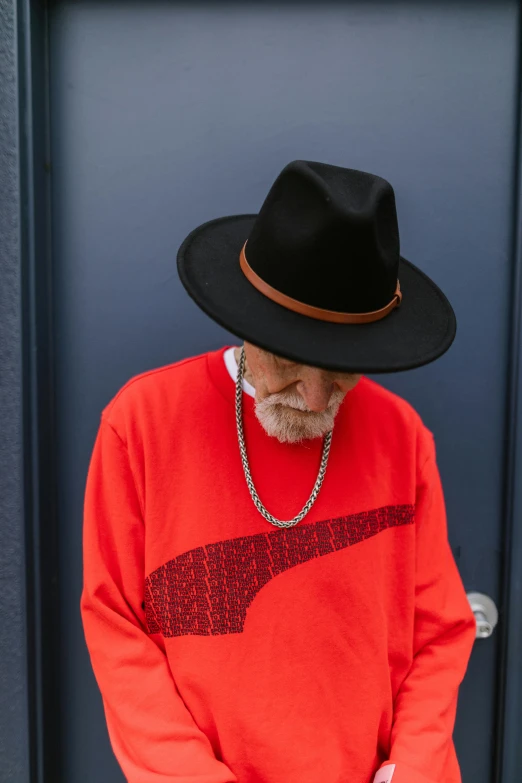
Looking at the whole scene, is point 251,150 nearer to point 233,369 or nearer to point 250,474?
point 233,369

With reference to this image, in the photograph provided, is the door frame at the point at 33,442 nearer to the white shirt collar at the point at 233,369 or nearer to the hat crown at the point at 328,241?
the white shirt collar at the point at 233,369

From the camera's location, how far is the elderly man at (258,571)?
107 centimetres

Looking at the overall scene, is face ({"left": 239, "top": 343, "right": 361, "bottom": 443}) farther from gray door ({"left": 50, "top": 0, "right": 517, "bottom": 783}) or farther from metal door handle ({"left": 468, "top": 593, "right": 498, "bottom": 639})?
metal door handle ({"left": 468, "top": 593, "right": 498, "bottom": 639})

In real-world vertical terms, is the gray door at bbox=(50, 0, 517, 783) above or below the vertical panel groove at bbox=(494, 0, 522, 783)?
above

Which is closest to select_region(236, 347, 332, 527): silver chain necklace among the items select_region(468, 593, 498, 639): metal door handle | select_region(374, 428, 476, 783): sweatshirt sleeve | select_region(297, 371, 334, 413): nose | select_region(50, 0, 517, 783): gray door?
select_region(297, 371, 334, 413): nose

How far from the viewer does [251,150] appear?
151 cm

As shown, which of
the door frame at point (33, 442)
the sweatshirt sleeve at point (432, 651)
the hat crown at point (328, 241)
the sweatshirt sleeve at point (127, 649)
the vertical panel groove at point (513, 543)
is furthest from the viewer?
the vertical panel groove at point (513, 543)

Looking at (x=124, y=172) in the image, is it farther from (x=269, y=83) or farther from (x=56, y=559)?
(x=56, y=559)

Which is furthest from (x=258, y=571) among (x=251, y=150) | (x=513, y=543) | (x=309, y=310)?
(x=251, y=150)

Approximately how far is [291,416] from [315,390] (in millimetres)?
82

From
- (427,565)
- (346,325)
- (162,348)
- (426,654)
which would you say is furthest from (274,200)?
(426,654)

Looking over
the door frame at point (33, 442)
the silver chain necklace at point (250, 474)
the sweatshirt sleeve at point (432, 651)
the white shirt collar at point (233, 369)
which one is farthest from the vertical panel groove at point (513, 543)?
the white shirt collar at point (233, 369)

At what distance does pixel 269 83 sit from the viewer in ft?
4.88

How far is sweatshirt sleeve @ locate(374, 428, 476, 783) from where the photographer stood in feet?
3.77
